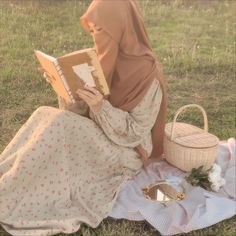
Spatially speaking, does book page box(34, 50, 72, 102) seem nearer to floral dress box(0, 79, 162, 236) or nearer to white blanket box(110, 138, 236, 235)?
floral dress box(0, 79, 162, 236)

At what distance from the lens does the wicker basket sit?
14.5 feet

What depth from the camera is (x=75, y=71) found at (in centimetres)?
373

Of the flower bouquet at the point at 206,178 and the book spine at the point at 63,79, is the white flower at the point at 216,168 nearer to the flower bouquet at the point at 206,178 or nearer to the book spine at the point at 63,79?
the flower bouquet at the point at 206,178

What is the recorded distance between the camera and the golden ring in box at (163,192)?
417cm

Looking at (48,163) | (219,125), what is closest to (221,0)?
(219,125)

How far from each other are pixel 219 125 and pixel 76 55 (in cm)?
237

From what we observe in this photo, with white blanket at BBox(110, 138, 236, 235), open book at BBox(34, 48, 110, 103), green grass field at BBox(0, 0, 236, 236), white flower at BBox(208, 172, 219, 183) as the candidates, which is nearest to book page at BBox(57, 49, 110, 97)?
open book at BBox(34, 48, 110, 103)

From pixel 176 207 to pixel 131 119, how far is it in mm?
704

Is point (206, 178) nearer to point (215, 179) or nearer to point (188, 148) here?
point (215, 179)

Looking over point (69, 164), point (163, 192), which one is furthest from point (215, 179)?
point (69, 164)

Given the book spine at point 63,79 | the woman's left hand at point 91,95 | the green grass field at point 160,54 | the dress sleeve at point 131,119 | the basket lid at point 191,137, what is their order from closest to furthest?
the book spine at point 63,79, the woman's left hand at point 91,95, the dress sleeve at point 131,119, the basket lid at point 191,137, the green grass field at point 160,54

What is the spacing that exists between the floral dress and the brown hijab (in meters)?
0.09

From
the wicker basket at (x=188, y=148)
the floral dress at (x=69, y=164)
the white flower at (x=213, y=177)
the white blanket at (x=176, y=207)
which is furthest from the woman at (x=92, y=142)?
the white flower at (x=213, y=177)

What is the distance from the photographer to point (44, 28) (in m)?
7.97
